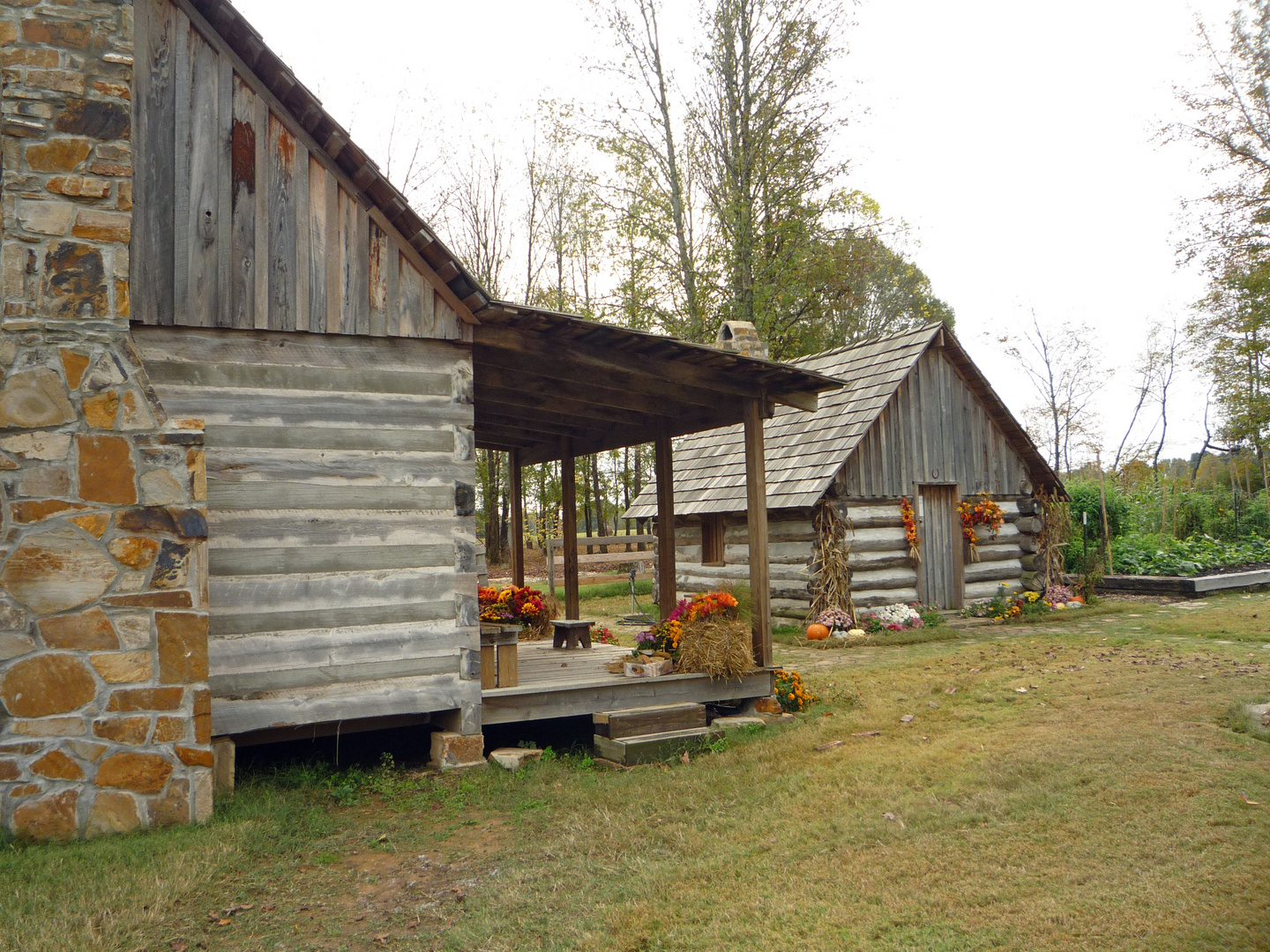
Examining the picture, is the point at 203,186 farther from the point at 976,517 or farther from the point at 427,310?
the point at 976,517

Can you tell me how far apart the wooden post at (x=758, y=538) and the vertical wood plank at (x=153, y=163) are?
191 inches

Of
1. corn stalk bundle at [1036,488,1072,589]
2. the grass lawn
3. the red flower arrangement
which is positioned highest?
corn stalk bundle at [1036,488,1072,589]

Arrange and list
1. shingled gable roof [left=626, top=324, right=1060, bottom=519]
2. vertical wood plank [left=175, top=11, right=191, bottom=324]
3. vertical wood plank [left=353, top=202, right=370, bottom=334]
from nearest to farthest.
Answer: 1. vertical wood plank [left=175, top=11, right=191, bottom=324]
2. vertical wood plank [left=353, top=202, right=370, bottom=334]
3. shingled gable roof [left=626, top=324, right=1060, bottom=519]

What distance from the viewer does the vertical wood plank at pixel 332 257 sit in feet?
21.1

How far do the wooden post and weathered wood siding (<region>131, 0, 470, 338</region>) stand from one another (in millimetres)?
3240

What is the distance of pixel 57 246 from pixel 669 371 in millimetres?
4480

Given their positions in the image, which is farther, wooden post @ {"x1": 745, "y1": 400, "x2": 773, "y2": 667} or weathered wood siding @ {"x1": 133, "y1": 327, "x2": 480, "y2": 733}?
wooden post @ {"x1": 745, "y1": 400, "x2": 773, "y2": 667}

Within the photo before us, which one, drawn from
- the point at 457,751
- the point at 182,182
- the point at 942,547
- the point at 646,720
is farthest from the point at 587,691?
the point at 942,547

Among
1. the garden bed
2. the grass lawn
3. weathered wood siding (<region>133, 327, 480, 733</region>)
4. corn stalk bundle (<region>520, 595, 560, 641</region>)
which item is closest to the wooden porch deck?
weathered wood siding (<region>133, 327, 480, 733</region>)

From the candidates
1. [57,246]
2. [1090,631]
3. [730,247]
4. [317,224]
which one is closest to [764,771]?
[317,224]

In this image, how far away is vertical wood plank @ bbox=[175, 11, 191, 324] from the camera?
600 centimetres

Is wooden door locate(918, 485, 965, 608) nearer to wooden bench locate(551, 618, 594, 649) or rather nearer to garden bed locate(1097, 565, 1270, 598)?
garden bed locate(1097, 565, 1270, 598)

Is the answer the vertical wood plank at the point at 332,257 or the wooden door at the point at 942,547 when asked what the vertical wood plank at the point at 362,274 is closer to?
the vertical wood plank at the point at 332,257

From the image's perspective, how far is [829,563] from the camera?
1422 centimetres
